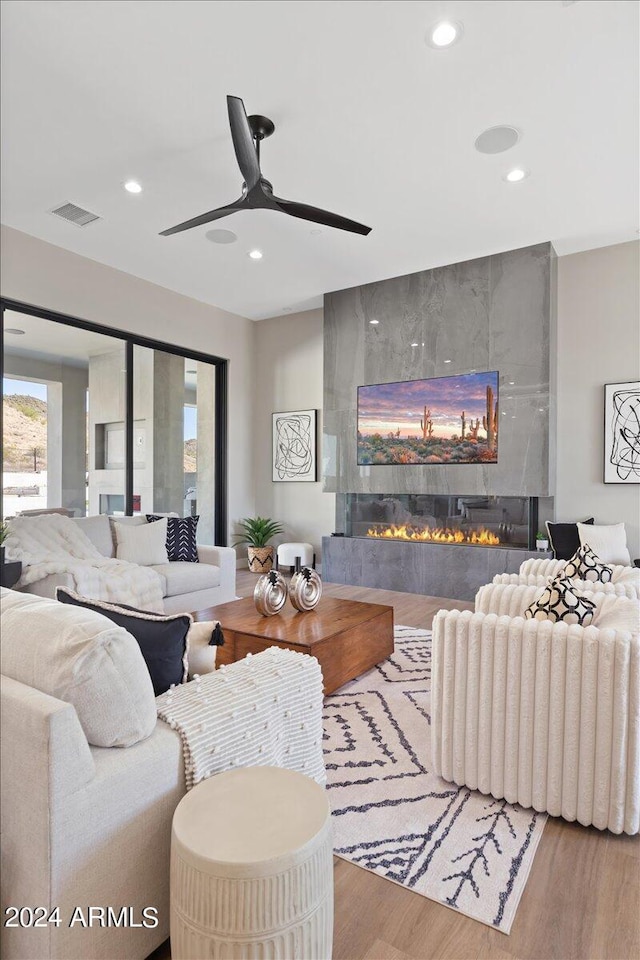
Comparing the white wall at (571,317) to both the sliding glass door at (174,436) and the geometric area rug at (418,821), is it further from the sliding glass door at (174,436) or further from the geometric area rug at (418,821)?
the geometric area rug at (418,821)

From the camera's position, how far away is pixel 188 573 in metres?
4.44

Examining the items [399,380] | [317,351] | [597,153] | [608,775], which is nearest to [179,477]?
[317,351]

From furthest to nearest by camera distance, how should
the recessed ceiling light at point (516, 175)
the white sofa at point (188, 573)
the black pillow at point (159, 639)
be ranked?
the white sofa at point (188, 573) → the recessed ceiling light at point (516, 175) → the black pillow at point (159, 639)

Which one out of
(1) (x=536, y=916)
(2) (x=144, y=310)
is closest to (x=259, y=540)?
(2) (x=144, y=310)

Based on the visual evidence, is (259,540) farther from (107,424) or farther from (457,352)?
(457,352)

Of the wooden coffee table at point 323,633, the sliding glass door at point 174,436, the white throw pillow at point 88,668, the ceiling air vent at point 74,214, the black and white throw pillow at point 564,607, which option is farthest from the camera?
the sliding glass door at point 174,436

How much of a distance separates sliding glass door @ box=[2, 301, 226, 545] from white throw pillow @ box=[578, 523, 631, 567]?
406cm

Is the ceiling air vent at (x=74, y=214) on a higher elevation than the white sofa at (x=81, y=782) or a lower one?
higher

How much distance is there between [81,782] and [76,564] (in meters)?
2.95

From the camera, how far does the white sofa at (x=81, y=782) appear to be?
3.53ft

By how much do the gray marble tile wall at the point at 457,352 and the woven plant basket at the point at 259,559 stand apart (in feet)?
3.82

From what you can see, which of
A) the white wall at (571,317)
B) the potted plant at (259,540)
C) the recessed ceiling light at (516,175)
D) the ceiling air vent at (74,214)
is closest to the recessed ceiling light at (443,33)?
the recessed ceiling light at (516,175)

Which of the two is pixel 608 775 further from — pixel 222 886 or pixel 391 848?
pixel 222 886

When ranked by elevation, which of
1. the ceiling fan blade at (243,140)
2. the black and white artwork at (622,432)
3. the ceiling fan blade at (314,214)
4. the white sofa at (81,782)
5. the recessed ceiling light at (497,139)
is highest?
the recessed ceiling light at (497,139)
